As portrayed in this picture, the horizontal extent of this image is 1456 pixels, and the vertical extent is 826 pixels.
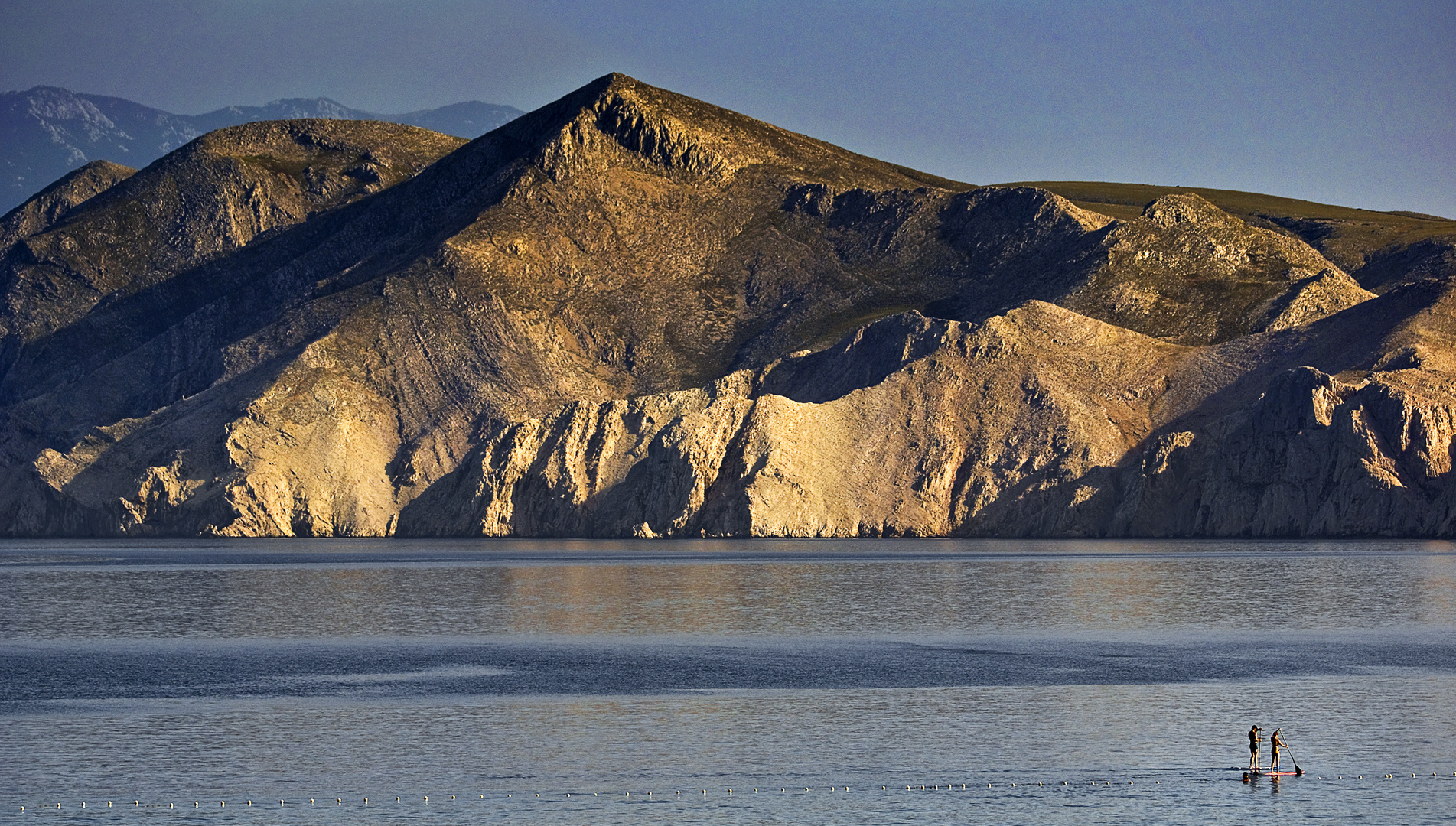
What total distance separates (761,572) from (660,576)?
28.5 feet

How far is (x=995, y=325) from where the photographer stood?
654ft

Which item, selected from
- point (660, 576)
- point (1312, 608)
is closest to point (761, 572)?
point (660, 576)

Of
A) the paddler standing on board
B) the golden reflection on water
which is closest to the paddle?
the paddler standing on board

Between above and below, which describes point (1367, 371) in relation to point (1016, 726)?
above

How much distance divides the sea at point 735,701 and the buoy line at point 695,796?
0.13 metres

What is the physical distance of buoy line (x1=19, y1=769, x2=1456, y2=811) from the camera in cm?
4291

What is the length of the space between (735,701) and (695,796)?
53.3ft

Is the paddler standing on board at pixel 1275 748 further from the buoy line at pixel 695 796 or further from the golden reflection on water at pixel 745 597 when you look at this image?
the golden reflection on water at pixel 745 597

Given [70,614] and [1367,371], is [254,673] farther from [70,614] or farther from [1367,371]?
[1367,371]

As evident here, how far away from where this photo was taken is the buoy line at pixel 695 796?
42906 mm

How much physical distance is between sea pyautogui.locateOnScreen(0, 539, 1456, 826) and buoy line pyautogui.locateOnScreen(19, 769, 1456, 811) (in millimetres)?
132

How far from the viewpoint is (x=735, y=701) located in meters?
59.9

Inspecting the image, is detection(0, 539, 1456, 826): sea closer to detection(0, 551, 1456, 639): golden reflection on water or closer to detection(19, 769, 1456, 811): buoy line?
detection(19, 769, 1456, 811): buoy line

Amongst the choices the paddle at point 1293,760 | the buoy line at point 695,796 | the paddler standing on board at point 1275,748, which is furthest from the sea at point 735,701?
the paddler standing on board at point 1275,748
